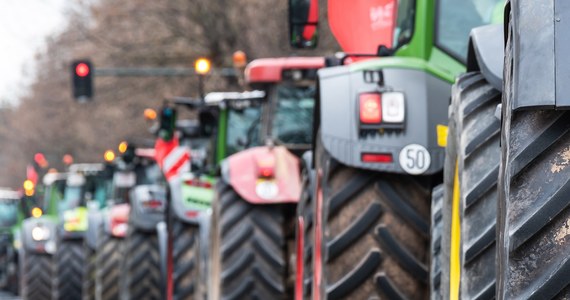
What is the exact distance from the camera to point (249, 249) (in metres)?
10.6

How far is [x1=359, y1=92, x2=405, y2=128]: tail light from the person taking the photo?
6.83 meters

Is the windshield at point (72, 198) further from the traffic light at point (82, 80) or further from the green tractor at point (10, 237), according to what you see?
the traffic light at point (82, 80)

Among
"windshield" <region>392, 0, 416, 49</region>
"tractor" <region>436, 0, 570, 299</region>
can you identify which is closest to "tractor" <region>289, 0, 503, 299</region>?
"windshield" <region>392, 0, 416, 49</region>

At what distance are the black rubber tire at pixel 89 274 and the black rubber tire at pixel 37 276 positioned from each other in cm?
228

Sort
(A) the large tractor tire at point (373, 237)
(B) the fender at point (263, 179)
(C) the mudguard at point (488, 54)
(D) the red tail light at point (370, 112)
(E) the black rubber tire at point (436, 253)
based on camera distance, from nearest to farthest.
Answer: (C) the mudguard at point (488, 54) → (E) the black rubber tire at point (436, 253) → (A) the large tractor tire at point (373, 237) → (D) the red tail light at point (370, 112) → (B) the fender at point (263, 179)

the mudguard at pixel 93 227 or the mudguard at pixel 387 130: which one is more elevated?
the mudguard at pixel 387 130

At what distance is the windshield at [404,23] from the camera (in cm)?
764

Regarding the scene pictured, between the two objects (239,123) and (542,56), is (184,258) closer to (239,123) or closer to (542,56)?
(239,123)

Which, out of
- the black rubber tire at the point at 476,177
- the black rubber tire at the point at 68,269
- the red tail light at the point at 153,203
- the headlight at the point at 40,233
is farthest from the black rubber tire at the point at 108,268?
the black rubber tire at the point at 476,177

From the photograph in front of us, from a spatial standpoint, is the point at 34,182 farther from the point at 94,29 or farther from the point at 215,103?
the point at 215,103

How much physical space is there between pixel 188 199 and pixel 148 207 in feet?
8.36

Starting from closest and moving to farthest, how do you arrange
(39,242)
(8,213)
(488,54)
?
1. (488,54)
2. (39,242)
3. (8,213)

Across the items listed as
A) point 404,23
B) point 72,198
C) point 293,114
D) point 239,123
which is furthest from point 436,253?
point 72,198

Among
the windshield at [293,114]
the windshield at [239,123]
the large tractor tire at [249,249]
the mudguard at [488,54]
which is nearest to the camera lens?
the mudguard at [488,54]
